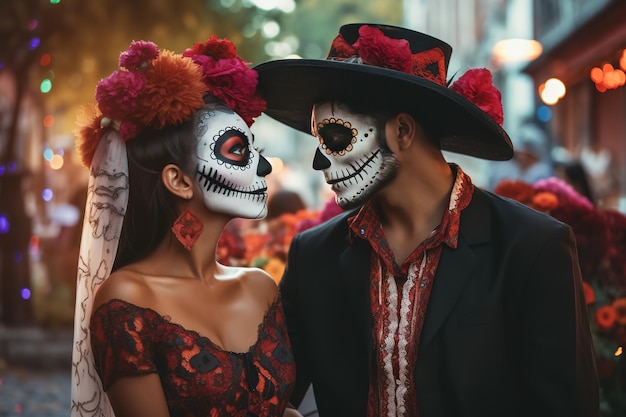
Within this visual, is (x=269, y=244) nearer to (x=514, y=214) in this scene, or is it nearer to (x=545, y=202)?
(x=545, y=202)

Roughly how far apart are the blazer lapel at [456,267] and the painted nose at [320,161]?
598 millimetres

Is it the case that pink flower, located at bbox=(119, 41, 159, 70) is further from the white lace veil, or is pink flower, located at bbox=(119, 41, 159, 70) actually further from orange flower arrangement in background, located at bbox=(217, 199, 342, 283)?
orange flower arrangement in background, located at bbox=(217, 199, 342, 283)

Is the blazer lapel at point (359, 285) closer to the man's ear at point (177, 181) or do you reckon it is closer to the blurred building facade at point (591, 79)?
the man's ear at point (177, 181)

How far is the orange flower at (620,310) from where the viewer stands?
5.09 m

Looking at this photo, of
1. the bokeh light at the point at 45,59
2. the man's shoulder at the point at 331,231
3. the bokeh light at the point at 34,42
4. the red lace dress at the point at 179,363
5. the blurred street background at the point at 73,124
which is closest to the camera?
the red lace dress at the point at 179,363

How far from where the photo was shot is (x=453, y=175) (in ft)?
12.5

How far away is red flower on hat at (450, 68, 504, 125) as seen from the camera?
3.70 m

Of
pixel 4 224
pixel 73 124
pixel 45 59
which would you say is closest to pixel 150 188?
pixel 45 59

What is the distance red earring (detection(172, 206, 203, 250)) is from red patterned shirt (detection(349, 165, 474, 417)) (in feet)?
2.45

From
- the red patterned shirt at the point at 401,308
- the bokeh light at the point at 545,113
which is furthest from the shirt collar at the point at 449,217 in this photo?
the bokeh light at the point at 545,113

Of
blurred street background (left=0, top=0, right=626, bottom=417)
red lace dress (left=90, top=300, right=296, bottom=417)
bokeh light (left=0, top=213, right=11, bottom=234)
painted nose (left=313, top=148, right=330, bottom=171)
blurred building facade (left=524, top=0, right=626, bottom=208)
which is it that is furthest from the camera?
blurred building facade (left=524, top=0, right=626, bottom=208)

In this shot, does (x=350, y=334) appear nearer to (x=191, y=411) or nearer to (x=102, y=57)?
(x=191, y=411)

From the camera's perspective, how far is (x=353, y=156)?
3629 millimetres

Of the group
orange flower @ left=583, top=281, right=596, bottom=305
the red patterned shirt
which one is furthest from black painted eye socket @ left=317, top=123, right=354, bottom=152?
orange flower @ left=583, top=281, right=596, bottom=305
